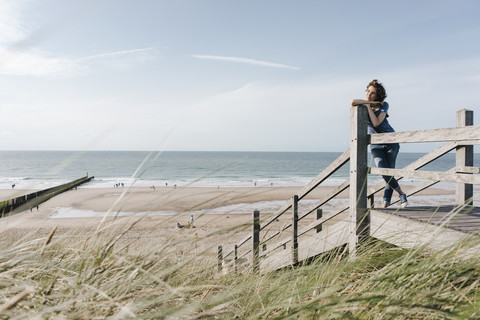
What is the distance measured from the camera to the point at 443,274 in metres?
1.63

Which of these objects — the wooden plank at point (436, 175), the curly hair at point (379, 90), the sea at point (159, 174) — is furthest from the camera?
the curly hair at point (379, 90)

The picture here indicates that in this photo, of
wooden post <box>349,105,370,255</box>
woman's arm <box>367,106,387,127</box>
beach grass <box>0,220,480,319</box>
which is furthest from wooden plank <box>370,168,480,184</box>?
beach grass <box>0,220,480,319</box>

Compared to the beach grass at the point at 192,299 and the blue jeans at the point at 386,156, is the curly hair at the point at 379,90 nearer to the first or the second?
the blue jeans at the point at 386,156

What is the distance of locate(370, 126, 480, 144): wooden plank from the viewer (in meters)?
2.18

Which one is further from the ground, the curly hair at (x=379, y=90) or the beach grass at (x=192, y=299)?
the curly hair at (x=379, y=90)

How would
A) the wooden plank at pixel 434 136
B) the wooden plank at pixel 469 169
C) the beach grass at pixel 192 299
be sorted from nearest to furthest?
the beach grass at pixel 192 299 < the wooden plank at pixel 434 136 < the wooden plank at pixel 469 169

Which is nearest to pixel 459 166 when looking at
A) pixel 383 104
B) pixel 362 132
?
pixel 383 104

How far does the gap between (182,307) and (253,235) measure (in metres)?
4.32

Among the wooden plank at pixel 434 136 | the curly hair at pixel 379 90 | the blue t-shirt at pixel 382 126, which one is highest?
the curly hair at pixel 379 90

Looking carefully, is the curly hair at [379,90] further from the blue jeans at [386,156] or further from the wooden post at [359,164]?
the wooden post at [359,164]

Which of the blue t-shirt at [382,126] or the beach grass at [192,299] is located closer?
the beach grass at [192,299]

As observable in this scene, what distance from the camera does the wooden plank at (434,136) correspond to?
218 cm

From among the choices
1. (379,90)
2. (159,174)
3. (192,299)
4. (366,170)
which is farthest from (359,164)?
(159,174)

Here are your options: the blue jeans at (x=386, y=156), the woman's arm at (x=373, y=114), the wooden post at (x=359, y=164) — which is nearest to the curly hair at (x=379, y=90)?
the woman's arm at (x=373, y=114)
